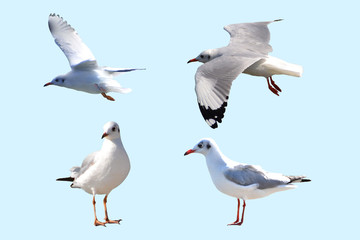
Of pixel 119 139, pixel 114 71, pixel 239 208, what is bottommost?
pixel 239 208

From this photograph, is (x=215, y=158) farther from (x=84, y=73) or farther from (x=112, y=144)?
(x=84, y=73)

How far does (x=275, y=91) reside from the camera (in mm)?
7922

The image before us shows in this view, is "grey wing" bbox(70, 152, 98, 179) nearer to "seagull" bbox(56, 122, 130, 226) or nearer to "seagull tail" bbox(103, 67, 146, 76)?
"seagull" bbox(56, 122, 130, 226)

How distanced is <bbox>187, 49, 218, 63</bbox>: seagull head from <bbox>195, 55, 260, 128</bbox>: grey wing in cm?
44

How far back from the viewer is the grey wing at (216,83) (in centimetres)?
666

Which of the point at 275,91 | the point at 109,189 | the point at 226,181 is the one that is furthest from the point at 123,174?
the point at 275,91

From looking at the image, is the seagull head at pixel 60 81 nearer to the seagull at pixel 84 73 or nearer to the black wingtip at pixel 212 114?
the seagull at pixel 84 73

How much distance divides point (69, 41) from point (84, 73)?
647 millimetres

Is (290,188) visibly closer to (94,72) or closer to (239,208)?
(239,208)

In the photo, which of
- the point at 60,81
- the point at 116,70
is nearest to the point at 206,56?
the point at 116,70

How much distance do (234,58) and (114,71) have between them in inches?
52.7

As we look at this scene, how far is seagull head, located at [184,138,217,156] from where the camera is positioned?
6.95 meters

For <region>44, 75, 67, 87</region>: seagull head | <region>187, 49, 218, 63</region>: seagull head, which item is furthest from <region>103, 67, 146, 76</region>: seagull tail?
<region>187, 49, 218, 63</region>: seagull head

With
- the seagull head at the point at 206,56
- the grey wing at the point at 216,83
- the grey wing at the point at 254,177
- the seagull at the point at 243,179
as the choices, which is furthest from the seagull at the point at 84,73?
the grey wing at the point at 254,177
